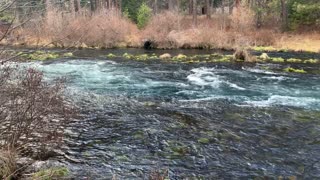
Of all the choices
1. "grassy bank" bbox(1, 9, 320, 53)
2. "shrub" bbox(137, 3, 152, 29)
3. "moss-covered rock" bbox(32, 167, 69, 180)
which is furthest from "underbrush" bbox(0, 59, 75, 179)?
"shrub" bbox(137, 3, 152, 29)

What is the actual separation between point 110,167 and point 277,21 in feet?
111

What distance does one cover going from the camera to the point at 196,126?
34.3 ft

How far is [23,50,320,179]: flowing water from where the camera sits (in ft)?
25.5

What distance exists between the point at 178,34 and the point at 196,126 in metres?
22.4

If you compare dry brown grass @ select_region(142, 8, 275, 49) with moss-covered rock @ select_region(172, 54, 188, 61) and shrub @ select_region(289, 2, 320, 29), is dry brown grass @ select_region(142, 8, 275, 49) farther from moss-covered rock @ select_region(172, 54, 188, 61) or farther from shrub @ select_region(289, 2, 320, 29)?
moss-covered rock @ select_region(172, 54, 188, 61)

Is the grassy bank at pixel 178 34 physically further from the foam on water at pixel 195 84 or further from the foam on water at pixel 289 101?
the foam on water at pixel 289 101

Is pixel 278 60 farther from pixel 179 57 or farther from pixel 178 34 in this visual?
pixel 178 34

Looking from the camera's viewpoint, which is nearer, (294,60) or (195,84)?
(195,84)

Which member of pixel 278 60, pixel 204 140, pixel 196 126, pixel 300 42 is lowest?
pixel 204 140

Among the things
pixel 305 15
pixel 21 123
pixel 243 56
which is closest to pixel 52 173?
pixel 21 123

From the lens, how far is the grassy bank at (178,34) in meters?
31.2

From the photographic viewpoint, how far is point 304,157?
27.2 feet

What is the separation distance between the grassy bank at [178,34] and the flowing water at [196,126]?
12.8m

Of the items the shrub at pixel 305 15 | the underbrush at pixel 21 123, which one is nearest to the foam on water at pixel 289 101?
the underbrush at pixel 21 123
